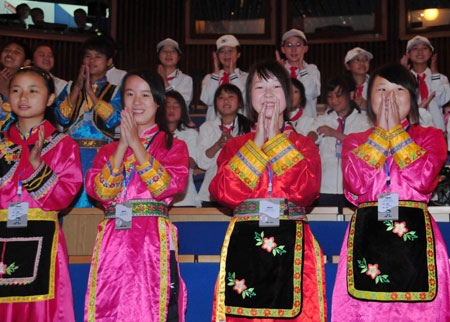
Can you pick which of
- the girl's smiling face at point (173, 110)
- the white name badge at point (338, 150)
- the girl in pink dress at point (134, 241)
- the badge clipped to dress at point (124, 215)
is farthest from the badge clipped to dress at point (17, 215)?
the white name badge at point (338, 150)

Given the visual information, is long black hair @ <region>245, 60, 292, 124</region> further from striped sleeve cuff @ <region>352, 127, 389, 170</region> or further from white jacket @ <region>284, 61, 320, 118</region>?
white jacket @ <region>284, 61, 320, 118</region>

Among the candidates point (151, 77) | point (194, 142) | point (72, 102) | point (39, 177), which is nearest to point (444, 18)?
point (194, 142)

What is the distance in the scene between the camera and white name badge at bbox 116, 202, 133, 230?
2.43m

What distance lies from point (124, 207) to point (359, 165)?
97 cm

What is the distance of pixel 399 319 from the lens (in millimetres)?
2213

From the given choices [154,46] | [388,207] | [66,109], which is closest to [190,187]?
[66,109]

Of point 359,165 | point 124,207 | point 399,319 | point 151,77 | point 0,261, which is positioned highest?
point 151,77

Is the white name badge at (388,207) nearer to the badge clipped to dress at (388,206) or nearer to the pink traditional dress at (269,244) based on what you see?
the badge clipped to dress at (388,206)

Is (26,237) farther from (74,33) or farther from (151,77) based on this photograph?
(74,33)

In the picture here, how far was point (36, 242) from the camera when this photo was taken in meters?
2.48

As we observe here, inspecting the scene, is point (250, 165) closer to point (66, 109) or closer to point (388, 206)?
point (388, 206)

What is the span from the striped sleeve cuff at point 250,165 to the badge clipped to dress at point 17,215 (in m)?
0.89

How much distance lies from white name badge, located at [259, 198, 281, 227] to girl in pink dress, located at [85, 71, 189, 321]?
1.46 feet

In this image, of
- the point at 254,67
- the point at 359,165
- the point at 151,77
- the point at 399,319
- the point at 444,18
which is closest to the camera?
the point at 399,319
